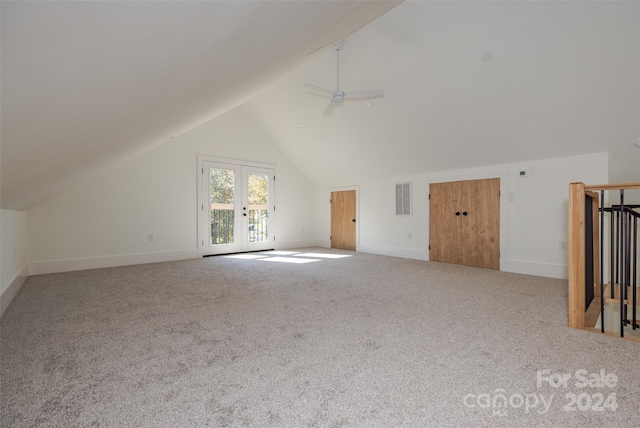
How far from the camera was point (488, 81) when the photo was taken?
11.6 feet

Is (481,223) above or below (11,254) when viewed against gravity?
above

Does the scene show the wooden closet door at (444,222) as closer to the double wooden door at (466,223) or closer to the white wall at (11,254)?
the double wooden door at (466,223)

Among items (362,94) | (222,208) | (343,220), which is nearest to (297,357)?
(362,94)

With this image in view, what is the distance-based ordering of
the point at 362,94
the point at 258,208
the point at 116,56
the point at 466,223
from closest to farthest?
the point at 116,56, the point at 362,94, the point at 466,223, the point at 258,208

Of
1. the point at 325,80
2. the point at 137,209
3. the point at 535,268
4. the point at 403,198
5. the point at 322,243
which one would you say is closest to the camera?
the point at 535,268

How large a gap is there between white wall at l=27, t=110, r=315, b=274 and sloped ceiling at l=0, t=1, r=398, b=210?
11.9 feet

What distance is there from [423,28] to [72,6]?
3.63 m

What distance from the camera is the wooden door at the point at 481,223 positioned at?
4766 millimetres

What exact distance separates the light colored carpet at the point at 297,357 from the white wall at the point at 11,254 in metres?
0.16

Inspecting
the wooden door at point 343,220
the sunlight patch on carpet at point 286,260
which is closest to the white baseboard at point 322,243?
the wooden door at point 343,220

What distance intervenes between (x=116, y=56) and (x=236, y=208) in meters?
5.92

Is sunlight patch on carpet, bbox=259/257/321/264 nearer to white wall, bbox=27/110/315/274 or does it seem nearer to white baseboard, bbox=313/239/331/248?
white wall, bbox=27/110/315/274

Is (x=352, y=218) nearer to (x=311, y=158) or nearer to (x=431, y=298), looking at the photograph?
(x=311, y=158)

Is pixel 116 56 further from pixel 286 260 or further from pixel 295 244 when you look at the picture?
pixel 295 244
